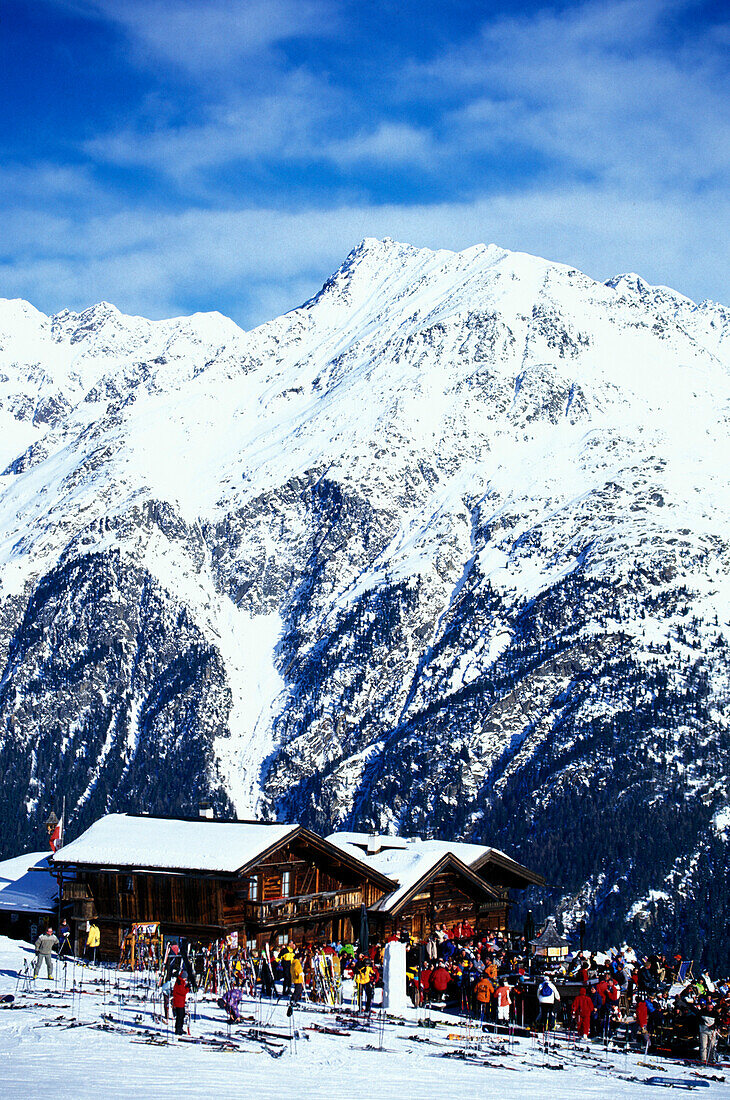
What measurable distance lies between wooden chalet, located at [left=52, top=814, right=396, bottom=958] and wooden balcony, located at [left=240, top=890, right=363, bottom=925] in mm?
54

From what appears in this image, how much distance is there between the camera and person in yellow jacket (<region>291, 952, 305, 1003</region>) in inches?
1572

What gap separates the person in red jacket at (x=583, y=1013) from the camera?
128ft

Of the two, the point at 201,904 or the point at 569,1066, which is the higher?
the point at 201,904

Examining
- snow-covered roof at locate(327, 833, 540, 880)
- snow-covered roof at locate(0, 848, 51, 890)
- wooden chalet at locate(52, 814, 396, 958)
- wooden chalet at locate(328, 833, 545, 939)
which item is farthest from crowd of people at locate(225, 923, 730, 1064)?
snow-covered roof at locate(0, 848, 51, 890)

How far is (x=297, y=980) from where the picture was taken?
132 ft

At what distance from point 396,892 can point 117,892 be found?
1413 cm

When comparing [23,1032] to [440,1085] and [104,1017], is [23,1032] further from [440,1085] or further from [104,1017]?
[440,1085]

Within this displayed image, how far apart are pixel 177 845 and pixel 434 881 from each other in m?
17.1

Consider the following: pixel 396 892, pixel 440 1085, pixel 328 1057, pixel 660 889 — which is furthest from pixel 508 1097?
pixel 660 889

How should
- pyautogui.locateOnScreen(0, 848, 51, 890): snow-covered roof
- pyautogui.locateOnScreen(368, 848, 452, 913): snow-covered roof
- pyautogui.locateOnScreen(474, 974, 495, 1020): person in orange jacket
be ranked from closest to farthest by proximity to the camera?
pyautogui.locateOnScreen(474, 974, 495, 1020): person in orange jacket, pyautogui.locateOnScreen(368, 848, 452, 913): snow-covered roof, pyautogui.locateOnScreen(0, 848, 51, 890): snow-covered roof

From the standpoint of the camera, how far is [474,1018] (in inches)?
1583

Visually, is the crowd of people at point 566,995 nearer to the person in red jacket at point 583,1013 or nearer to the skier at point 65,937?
the person in red jacket at point 583,1013

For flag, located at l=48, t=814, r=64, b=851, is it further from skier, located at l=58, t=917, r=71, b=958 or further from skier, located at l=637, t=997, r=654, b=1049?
skier, located at l=637, t=997, r=654, b=1049

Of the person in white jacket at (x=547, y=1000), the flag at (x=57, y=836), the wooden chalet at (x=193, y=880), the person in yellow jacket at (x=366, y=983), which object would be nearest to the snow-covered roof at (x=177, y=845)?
the wooden chalet at (x=193, y=880)
